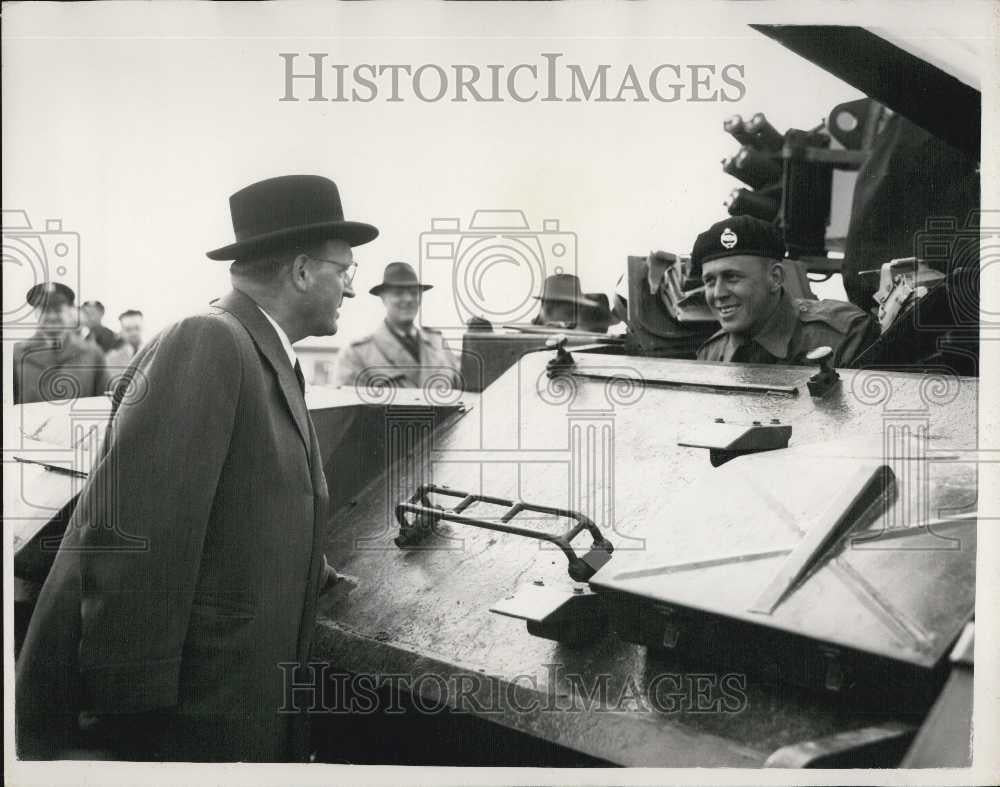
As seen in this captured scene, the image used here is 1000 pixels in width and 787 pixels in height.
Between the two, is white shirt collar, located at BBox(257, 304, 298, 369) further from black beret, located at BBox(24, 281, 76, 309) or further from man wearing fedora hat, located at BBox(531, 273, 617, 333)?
man wearing fedora hat, located at BBox(531, 273, 617, 333)

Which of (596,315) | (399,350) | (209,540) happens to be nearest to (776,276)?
(596,315)

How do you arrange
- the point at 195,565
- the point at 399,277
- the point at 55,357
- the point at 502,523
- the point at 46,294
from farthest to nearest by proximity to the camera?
1. the point at 399,277
2. the point at 55,357
3. the point at 46,294
4. the point at 502,523
5. the point at 195,565

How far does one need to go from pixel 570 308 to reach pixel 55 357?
200cm

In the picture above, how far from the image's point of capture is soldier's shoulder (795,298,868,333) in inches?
137

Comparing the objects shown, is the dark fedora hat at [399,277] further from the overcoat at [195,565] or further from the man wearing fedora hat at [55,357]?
the overcoat at [195,565]

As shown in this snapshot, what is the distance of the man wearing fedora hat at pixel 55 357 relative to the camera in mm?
3101

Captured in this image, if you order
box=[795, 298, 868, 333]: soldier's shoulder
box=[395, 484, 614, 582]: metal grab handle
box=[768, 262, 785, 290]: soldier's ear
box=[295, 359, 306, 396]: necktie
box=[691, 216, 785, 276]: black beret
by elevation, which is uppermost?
box=[691, 216, 785, 276]: black beret

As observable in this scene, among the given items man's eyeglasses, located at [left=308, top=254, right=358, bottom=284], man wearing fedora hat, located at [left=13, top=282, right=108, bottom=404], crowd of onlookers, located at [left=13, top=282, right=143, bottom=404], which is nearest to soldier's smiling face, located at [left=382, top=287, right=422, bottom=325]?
crowd of onlookers, located at [left=13, top=282, right=143, bottom=404]

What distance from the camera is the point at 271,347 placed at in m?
2.46

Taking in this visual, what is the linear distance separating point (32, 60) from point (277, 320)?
135cm

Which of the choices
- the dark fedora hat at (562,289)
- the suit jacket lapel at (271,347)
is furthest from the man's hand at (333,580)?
the dark fedora hat at (562,289)

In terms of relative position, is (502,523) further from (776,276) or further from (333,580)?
(776,276)

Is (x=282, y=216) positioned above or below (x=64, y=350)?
above

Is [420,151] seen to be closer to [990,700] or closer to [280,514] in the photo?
[280,514]
